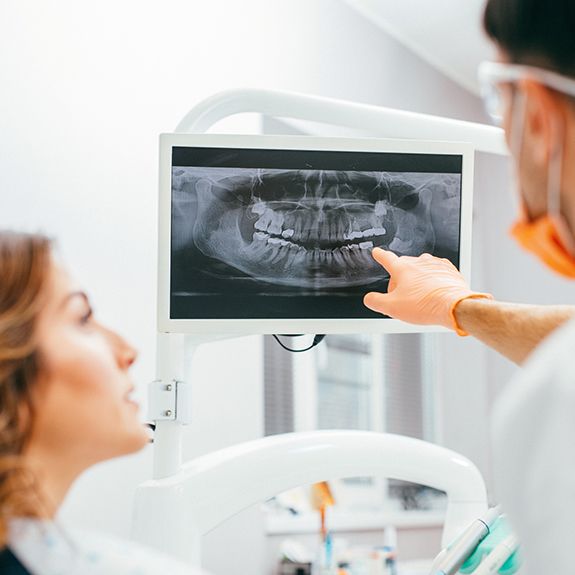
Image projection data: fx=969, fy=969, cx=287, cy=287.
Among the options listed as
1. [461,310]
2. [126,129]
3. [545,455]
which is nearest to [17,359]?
[545,455]

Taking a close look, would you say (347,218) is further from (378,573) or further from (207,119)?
(378,573)

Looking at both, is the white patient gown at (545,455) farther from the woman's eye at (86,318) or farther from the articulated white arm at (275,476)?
the articulated white arm at (275,476)

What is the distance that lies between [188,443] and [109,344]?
4.87 feet

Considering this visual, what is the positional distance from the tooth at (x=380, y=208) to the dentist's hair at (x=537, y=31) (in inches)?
26.3

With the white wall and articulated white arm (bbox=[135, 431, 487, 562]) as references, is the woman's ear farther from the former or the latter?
the white wall

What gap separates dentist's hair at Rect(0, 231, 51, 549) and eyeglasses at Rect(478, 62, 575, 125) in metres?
0.55

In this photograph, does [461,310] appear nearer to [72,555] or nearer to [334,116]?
[334,116]

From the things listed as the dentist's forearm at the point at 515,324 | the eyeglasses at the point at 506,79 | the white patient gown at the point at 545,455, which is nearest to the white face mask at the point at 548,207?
the eyeglasses at the point at 506,79

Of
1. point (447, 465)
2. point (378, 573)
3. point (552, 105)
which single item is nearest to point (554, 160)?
point (552, 105)

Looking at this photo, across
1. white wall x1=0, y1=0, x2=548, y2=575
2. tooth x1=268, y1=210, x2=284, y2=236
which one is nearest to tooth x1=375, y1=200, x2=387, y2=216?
tooth x1=268, y1=210, x2=284, y2=236

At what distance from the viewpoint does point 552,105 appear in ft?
3.38

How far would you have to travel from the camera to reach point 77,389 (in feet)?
3.67

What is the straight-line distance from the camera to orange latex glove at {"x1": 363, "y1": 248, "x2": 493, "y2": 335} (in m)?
1.63

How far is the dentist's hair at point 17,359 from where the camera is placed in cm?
103
